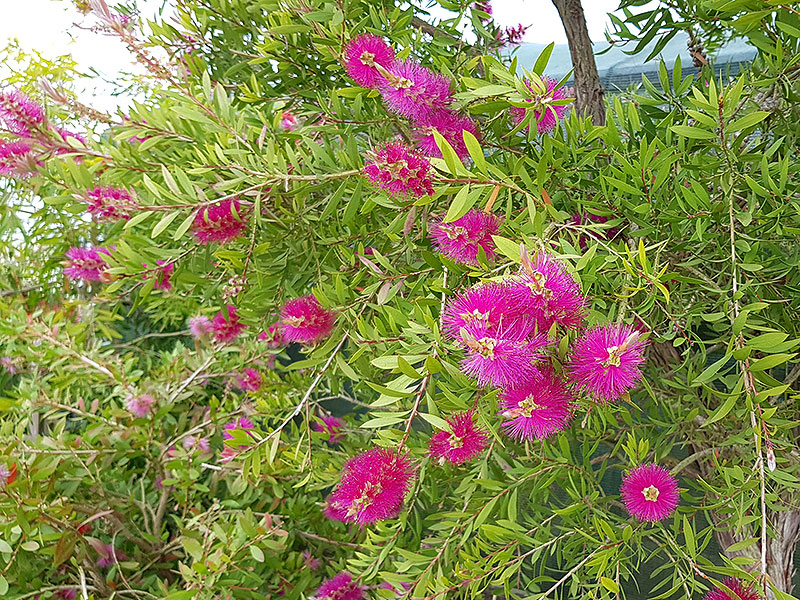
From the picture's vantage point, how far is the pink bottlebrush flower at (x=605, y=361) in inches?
14.9

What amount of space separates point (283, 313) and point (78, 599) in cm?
63

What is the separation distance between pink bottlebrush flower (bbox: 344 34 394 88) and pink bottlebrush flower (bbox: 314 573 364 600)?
64cm

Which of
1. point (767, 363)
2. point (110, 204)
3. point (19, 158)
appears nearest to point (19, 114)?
point (19, 158)

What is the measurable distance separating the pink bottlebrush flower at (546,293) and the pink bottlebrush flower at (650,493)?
0.62 ft

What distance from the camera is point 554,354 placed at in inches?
16.2

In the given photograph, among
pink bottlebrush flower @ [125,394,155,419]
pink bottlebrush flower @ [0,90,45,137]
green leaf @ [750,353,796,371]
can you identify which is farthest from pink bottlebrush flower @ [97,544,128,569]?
green leaf @ [750,353,796,371]

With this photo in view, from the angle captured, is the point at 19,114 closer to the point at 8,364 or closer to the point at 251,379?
the point at 251,379

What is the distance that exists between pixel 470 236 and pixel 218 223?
9.5 inches

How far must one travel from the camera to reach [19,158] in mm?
733

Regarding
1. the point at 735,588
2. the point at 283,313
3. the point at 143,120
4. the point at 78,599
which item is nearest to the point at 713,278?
the point at 735,588

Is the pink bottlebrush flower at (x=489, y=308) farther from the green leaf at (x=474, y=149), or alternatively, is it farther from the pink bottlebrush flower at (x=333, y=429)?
the pink bottlebrush flower at (x=333, y=429)

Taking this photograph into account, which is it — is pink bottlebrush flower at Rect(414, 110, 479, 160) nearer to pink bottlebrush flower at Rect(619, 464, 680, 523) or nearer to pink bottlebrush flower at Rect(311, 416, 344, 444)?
pink bottlebrush flower at Rect(619, 464, 680, 523)

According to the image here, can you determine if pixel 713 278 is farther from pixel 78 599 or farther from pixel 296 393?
pixel 78 599

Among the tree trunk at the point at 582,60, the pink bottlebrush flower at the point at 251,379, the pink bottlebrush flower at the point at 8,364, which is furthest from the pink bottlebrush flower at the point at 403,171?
the pink bottlebrush flower at the point at 8,364
